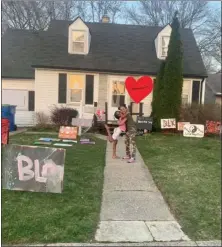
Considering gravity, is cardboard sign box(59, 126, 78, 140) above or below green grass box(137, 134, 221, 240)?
above

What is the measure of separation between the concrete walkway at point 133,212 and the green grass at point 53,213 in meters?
0.10

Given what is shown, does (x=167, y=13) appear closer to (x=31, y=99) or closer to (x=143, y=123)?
(x=31, y=99)

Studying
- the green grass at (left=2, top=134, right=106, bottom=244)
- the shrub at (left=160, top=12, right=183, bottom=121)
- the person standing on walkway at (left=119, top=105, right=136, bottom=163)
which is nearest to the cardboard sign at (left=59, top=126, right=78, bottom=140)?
the green grass at (left=2, top=134, right=106, bottom=244)

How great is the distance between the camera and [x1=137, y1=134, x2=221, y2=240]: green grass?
261cm

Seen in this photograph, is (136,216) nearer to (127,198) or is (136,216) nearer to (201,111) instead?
(127,198)

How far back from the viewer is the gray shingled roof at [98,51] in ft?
5.13

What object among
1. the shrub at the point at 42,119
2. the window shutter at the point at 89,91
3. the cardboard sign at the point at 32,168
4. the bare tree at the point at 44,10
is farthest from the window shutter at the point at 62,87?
the bare tree at the point at 44,10

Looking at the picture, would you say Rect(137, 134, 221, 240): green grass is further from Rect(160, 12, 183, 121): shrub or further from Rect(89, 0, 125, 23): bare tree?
Rect(89, 0, 125, 23): bare tree

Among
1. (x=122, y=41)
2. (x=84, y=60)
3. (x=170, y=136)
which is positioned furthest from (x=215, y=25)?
(x=84, y=60)

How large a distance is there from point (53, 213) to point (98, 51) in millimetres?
A: 4327

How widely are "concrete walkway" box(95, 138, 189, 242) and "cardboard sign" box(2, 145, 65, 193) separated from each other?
0.67 meters

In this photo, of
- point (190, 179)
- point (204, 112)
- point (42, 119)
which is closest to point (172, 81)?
point (42, 119)

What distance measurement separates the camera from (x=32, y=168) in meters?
1.67

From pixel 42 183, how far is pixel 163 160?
9.02 feet
